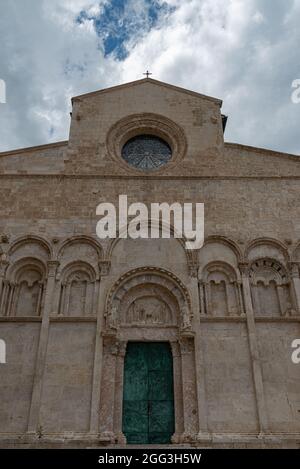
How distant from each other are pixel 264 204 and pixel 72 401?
741 cm

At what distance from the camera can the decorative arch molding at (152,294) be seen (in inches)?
409

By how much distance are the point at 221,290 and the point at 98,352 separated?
3.62m

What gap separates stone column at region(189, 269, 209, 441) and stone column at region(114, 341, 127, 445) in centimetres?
175

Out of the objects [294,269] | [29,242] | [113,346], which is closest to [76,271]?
[29,242]

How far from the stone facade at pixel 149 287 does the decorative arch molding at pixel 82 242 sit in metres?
0.04

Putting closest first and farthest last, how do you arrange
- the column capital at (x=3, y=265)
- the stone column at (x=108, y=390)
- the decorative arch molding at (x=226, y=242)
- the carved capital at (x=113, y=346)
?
the stone column at (x=108, y=390), the carved capital at (x=113, y=346), the column capital at (x=3, y=265), the decorative arch molding at (x=226, y=242)

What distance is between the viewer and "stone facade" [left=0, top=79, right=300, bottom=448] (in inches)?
363

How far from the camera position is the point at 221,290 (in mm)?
10953

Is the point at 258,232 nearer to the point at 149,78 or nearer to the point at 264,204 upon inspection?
the point at 264,204

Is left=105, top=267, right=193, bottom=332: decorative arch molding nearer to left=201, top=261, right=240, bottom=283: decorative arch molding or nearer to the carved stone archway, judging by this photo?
the carved stone archway

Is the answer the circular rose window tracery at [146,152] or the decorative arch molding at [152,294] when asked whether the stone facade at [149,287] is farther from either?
the circular rose window tracery at [146,152]

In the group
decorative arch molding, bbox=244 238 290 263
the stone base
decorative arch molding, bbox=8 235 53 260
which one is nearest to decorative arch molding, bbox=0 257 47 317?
decorative arch molding, bbox=8 235 53 260

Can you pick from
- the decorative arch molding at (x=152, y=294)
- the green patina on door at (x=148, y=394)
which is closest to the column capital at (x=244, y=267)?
the decorative arch molding at (x=152, y=294)
